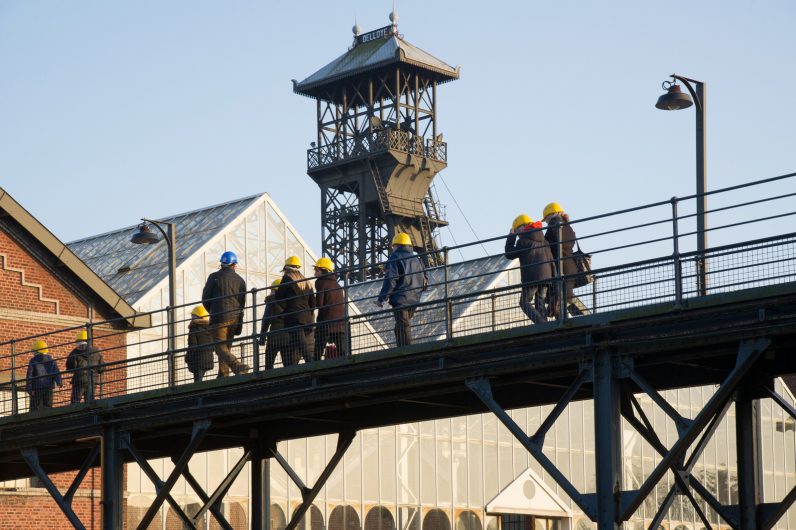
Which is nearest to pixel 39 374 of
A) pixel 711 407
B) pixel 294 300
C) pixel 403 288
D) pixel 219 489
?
pixel 219 489

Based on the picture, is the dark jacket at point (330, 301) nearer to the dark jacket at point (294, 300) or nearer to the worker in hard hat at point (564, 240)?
the dark jacket at point (294, 300)

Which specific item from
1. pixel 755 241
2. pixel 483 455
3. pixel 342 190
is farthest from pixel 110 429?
pixel 342 190

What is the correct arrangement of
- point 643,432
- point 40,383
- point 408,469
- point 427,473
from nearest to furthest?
point 643,432 → point 40,383 → point 408,469 → point 427,473

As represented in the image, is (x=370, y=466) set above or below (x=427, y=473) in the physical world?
above

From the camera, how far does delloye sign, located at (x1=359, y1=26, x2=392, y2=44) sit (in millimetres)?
68250

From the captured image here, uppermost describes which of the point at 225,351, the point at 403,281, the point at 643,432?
the point at 403,281

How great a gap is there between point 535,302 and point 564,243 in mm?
751

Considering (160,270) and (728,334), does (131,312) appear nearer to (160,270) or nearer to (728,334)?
(160,270)

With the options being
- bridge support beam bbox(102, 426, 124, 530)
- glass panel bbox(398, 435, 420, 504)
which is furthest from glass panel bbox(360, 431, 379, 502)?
bridge support beam bbox(102, 426, 124, 530)

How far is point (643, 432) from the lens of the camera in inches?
666

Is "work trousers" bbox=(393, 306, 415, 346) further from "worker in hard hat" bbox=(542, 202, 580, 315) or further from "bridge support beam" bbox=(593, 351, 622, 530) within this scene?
"bridge support beam" bbox=(593, 351, 622, 530)

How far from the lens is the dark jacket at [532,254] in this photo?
1683 centimetres

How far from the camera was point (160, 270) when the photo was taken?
3684cm

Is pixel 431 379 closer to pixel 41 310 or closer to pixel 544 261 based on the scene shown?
pixel 544 261
